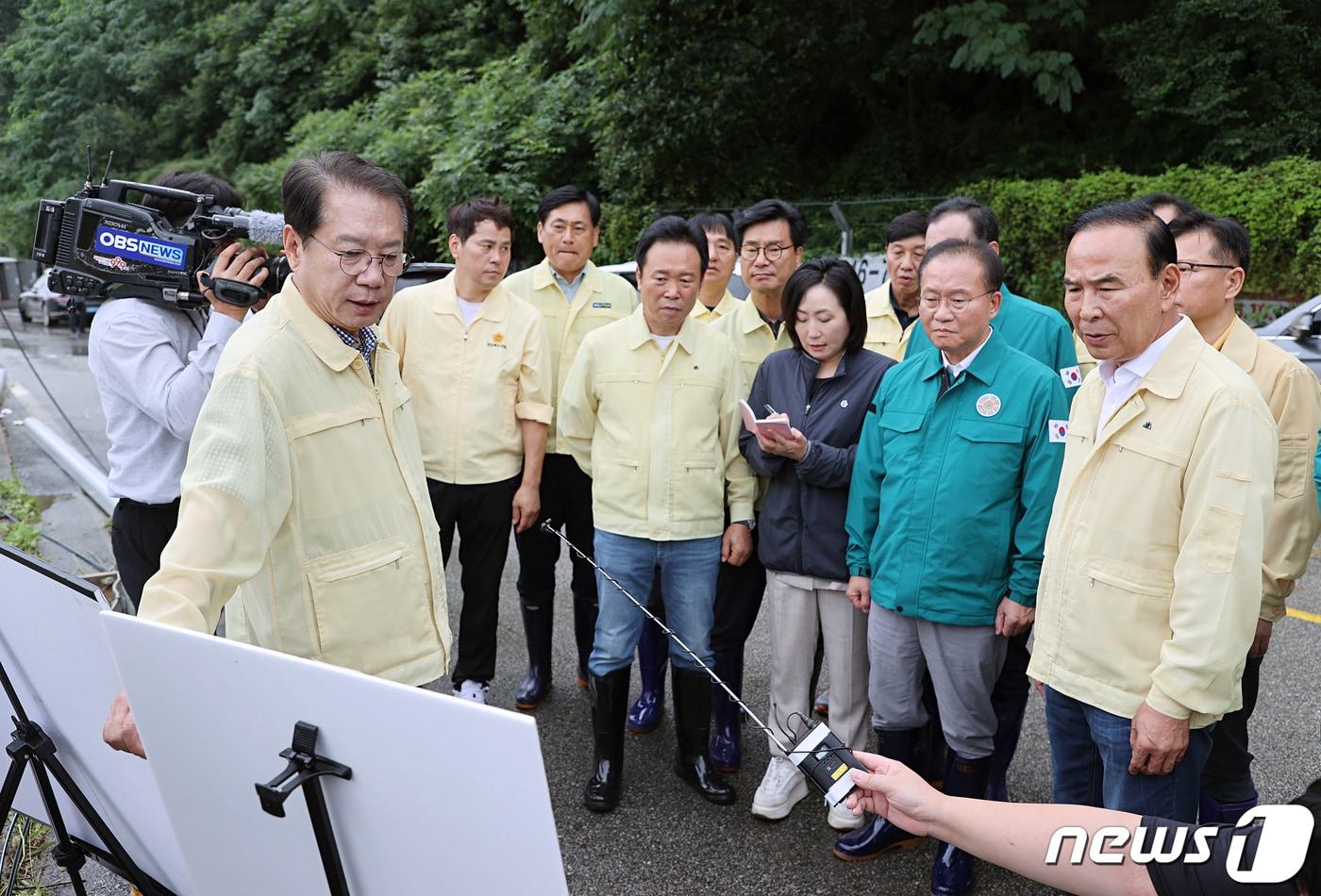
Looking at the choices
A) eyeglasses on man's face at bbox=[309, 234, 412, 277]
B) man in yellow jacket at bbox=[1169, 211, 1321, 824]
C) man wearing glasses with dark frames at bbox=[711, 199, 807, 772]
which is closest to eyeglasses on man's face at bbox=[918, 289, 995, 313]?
man in yellow jacket at bbox=[1169, 211, 1321, 824]

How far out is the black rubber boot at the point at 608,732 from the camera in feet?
11.7

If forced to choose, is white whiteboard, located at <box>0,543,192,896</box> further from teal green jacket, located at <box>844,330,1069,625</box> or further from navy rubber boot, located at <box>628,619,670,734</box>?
navy rubber boot, located at <box>628,619,670,734</box>

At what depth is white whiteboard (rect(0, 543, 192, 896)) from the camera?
178 cm

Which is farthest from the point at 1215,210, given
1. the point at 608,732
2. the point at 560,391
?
the point at 608,732

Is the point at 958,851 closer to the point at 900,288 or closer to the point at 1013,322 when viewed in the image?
the point at 1013,322

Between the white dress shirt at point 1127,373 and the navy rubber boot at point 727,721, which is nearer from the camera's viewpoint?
the white dress shirt at point 1127,373

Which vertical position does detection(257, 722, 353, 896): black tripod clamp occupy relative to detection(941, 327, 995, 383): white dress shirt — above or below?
below

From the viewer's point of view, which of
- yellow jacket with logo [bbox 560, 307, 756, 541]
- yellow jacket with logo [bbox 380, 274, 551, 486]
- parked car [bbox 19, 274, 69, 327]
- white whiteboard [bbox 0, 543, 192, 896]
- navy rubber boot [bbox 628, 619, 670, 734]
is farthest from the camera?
parked car [bbox 19, 274, 69, 327]

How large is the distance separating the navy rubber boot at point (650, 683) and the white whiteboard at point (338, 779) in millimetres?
2599

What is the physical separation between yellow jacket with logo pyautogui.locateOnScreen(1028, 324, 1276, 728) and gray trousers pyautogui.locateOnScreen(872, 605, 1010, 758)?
1.38 feet

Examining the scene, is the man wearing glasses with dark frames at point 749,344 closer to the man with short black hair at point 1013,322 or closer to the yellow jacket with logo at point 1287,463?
the man with short black hair at point 1013,322

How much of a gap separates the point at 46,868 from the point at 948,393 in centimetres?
323

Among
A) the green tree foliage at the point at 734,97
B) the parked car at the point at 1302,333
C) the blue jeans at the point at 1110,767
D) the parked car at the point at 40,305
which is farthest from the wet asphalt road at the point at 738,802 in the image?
the parked car at the point at 40,305

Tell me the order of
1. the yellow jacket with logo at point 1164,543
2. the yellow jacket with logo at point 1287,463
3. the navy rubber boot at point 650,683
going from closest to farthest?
the yellow jacket with logo at point 1164,543
the yellow jacket with logo at point 1287,463
the navy rubber boot at point 650,683
